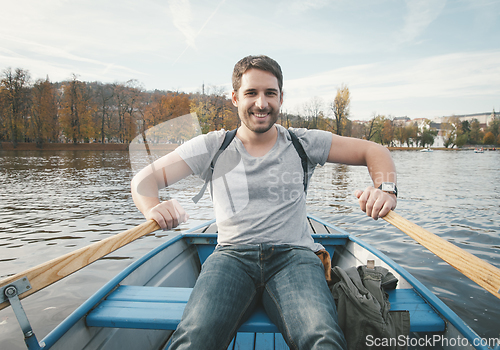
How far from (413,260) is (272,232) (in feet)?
16.3

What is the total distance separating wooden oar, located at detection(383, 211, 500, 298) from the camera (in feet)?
3.72

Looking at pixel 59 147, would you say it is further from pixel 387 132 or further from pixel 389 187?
pixel 387 132

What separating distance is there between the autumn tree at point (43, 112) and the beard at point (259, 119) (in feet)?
148

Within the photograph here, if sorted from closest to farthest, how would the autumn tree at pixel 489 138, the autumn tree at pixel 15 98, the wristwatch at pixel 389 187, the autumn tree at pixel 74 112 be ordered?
the wristwatch at pixel 389 187
the autumn tree at pixel 15 98
the autumn tree at pixel 74 112
the autumn tree at pixel 489 138

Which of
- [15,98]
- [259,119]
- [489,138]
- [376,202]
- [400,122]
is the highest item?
[400,122]

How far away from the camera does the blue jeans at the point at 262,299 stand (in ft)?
4.20

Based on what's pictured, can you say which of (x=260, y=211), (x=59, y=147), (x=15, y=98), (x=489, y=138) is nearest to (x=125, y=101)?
(x=59, y=147)

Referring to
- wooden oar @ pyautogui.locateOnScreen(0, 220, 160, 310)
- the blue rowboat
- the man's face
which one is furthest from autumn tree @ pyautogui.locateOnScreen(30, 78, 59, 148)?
wooden oar @ pyautogui.locateOnScreen(0, 220, 160, 310)

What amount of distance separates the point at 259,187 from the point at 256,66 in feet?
2.79

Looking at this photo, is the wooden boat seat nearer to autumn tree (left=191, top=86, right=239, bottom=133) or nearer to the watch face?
the watch face

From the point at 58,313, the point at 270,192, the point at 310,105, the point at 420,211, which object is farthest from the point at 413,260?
the point at 310,105

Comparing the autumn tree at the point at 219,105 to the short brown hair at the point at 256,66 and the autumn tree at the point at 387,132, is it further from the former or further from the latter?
the autumn tree at the point at 387,132

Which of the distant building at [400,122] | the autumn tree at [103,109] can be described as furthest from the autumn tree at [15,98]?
the distant building at [400,122]

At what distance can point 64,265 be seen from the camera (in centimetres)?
124
